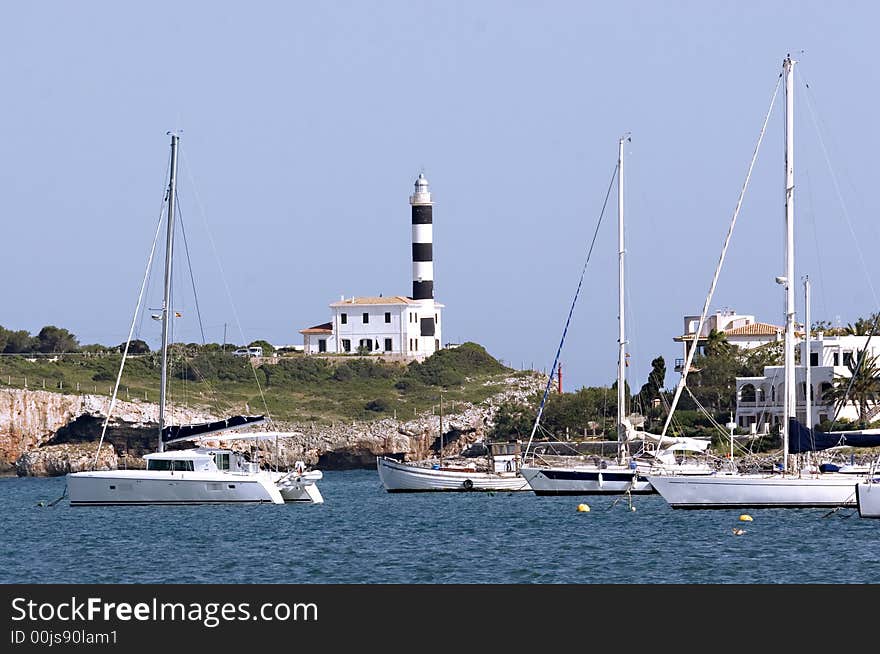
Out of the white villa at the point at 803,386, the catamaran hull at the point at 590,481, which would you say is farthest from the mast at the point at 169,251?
the white villa at the point at 803,386

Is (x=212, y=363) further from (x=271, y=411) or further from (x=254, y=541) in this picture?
(x=254, y=541)

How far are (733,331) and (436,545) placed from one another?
58.4 m

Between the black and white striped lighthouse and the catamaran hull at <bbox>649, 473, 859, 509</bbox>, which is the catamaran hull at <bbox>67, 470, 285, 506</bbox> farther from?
the black and white striped lighthouse

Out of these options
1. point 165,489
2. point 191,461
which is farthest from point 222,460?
point 165,489

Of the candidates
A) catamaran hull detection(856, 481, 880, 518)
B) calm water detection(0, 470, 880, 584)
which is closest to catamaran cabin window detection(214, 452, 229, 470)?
calm water detection(0, 470, 880, 584)

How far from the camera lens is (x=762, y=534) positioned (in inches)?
1430

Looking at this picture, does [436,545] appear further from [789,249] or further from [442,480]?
[442,480]

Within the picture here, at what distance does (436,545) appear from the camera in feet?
118

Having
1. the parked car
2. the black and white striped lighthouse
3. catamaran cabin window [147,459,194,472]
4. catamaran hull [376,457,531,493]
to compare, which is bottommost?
catamaran hull [376,457,531,493]

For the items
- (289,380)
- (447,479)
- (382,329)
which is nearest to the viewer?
(447,479)

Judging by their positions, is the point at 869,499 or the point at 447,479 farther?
the point at 447,479

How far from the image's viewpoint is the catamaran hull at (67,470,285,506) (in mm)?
45750

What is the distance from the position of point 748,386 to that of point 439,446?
70.0 ft

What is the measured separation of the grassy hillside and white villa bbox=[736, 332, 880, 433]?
23558mm
